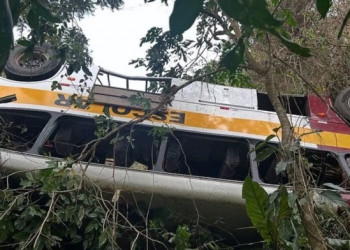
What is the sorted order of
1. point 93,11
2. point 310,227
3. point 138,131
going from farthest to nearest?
1. point 138,131
2. point 93,11
3. point 310,227

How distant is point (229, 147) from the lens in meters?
5.04

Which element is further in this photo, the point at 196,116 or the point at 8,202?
the point at 196,116

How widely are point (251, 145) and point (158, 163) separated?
3.07ft

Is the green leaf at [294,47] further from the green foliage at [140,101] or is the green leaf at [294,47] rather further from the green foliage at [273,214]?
the green foliage at [140,101]

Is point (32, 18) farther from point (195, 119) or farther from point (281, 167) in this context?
point (195, 119)

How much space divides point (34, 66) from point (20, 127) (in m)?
0.74

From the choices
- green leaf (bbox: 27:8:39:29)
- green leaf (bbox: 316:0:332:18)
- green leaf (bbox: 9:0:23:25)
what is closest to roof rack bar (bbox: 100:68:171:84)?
green leaf (bbox: 27:8:39:29)

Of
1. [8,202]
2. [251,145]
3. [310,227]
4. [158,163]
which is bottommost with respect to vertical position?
[310,227]

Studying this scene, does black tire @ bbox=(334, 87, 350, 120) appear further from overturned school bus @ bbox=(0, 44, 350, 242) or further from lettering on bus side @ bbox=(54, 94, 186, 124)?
lettering on bus side @ bbox=(54, 94, 186, 124)

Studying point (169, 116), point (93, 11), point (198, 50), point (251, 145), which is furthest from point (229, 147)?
point (93, 11)

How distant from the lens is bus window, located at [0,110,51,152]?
4742 mm

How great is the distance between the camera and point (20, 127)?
4902mm

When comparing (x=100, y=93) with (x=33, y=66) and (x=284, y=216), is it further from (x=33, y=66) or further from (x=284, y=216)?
(x=284, y=216)

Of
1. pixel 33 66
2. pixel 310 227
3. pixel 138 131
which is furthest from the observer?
pixel 33 66
